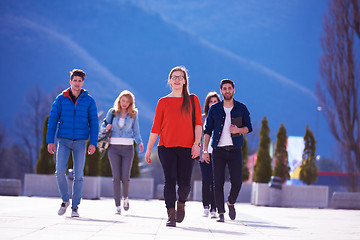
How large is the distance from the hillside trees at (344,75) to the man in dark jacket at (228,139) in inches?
673

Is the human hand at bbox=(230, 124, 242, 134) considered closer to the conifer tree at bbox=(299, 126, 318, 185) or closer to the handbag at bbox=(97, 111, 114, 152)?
the handbag at bbox=(97, 111, 114, 152)

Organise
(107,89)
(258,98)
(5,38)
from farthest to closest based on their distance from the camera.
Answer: (258,98) < (107,89) < (5,38)

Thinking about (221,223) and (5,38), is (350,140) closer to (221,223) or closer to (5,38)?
(221,223)

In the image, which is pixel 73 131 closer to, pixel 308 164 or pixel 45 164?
pixel 45 164

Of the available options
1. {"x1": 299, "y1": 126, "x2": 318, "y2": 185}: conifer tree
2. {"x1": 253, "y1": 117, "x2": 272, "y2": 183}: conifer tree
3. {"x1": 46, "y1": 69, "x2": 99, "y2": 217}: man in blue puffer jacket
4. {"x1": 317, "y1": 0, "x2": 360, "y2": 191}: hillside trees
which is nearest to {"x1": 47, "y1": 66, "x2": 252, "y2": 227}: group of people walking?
{"x1": 46, "y1": 69, "x2": 99, "y2": 217}: man in blue puffer jacket

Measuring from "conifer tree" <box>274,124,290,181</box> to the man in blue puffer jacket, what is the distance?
1315 cm

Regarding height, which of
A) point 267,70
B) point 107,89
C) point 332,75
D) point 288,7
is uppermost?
point 288,7

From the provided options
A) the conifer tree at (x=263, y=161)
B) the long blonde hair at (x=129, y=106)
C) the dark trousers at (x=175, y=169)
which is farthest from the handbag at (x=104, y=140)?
the conifer tree at (x=263, y=161)

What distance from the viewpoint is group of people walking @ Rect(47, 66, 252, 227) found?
6.43 meters

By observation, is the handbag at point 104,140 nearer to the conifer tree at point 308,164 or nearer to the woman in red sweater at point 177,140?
the woman in red sweater at point 177,140

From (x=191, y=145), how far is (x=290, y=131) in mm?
150549

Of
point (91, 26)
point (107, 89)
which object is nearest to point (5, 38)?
point (107, 89)

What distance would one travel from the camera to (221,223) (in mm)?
7602

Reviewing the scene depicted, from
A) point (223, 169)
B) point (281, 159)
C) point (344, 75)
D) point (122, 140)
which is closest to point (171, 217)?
point (223, 169)
